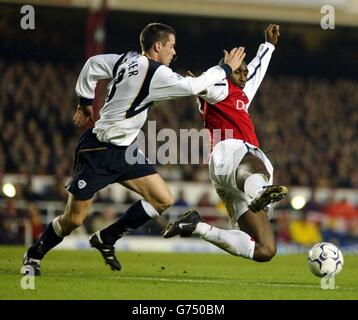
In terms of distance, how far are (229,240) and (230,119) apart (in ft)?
3.74

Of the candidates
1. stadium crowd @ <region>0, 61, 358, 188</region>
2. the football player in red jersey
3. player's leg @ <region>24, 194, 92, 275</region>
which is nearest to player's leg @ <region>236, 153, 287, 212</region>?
the football player in red jersey

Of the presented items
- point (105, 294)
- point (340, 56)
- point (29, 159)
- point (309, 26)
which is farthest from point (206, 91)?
point (340, 56)

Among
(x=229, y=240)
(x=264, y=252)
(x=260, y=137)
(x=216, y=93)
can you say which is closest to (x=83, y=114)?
(x=216, y=93)

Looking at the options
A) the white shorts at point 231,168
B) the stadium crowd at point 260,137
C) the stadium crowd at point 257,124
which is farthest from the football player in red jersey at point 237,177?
the stadium crowd at point 257,124

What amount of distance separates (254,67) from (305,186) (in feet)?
38.1

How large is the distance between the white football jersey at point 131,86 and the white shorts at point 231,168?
61 centimetres

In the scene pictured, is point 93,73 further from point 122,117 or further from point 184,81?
point 184,81

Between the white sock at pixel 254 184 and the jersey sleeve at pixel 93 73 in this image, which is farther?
the jersey sleeve at pixel 93 73

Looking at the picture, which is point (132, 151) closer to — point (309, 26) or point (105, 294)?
point (105, 294)

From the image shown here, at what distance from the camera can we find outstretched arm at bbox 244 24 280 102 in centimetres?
921

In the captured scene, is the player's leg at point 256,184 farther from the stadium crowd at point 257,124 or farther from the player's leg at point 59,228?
the stadium crowd at point 257,124

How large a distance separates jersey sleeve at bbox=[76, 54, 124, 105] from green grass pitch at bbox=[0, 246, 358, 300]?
5.47 ft

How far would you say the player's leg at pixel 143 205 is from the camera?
8992 millimetres

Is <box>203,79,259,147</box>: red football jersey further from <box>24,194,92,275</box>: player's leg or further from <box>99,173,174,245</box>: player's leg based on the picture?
<box>24,194,92,275</box>: player's leg
